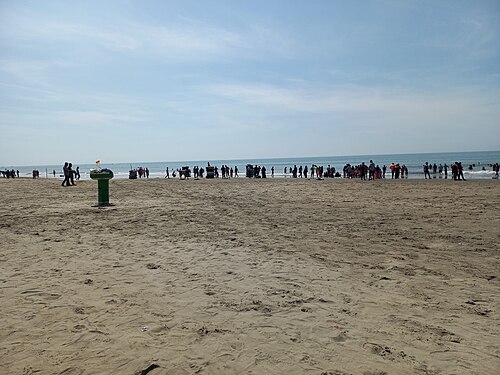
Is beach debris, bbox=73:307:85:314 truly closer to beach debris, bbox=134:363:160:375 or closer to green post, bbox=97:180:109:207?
beach debris, bbox=134:363:160:375

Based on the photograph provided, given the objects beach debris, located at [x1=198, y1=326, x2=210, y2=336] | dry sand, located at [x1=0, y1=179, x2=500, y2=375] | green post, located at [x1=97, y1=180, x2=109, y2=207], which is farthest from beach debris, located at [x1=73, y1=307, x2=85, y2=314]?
green post, located at [x1=97, y1=180, x2=109, y2=207]

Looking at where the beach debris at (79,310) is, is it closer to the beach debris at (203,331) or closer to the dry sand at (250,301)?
the dry sand at (250,301)

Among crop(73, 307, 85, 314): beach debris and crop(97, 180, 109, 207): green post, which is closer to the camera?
crop(73, 307, 85, 314): beach debris

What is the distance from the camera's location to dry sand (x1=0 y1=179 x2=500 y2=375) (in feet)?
11.2

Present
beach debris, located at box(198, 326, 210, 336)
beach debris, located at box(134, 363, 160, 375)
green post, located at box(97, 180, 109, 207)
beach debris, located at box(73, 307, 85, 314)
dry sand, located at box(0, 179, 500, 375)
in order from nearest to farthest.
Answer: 1. beach debris, located at box(134, 363, 160, 375)
2. dry sand, located at box(0, 179, 500, 375)
3. beach debris, located at box(198, 326, 210, 336)
4. beach debris, located at box(73, 307, 85, 314)
5. green post, located at box(97, 180, 109, 207)

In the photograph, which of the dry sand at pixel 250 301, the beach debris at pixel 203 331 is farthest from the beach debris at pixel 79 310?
the beach debris at pixel 203 331

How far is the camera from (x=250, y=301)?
4859 mm

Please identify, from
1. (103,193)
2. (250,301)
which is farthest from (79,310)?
(103,193)

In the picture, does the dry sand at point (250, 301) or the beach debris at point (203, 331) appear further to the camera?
the beach debris at point (203, 331)

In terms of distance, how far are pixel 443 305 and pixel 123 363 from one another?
394 cm

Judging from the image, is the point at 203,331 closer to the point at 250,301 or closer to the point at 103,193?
the point at 250,301

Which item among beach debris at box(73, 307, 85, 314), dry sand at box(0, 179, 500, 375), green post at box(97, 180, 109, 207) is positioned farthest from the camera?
green post at box(97, 180, 109, 207)

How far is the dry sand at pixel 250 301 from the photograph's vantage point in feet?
11.2

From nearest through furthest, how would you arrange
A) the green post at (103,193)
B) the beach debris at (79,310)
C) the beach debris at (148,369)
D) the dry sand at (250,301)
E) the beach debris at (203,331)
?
the beach debris at (148,369)
the dry sand at (250,301)
the beach debris at (203,331)
the beach debris at (79,310)
the green post at (103,193)
